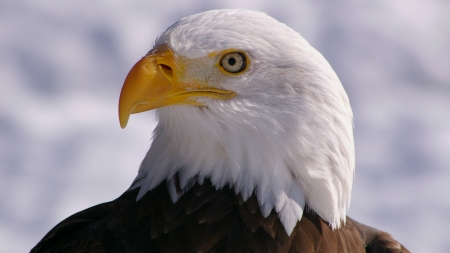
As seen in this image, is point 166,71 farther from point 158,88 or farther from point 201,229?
point 201,229

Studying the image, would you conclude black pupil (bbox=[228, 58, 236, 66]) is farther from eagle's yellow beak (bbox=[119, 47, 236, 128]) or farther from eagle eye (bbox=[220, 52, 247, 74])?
eagle's yellow beak (bbox=[119, 47, 236, 128])

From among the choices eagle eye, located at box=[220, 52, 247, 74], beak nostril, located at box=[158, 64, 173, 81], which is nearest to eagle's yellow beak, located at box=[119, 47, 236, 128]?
beak nostril, located at box=[158, 64, 173, 81]

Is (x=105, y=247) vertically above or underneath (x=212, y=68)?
underneath

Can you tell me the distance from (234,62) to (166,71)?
331 millimetres

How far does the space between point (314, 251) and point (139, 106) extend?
1086 mm

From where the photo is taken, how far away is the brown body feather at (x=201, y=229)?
111 inches

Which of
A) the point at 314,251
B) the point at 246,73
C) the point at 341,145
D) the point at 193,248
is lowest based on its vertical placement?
the point at 314,251

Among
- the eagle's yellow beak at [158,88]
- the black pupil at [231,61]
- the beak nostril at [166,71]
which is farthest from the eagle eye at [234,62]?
the beak nostril at [166,71]

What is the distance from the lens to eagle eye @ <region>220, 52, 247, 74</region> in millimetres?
2891

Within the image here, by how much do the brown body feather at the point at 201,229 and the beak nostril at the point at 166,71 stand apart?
550mm

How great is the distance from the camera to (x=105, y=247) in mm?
2879

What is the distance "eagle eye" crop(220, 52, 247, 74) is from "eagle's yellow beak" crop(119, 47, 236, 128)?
4.4 inches

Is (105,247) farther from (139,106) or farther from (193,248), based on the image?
(139,106)

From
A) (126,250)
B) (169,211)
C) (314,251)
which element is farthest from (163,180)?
(314,251)
